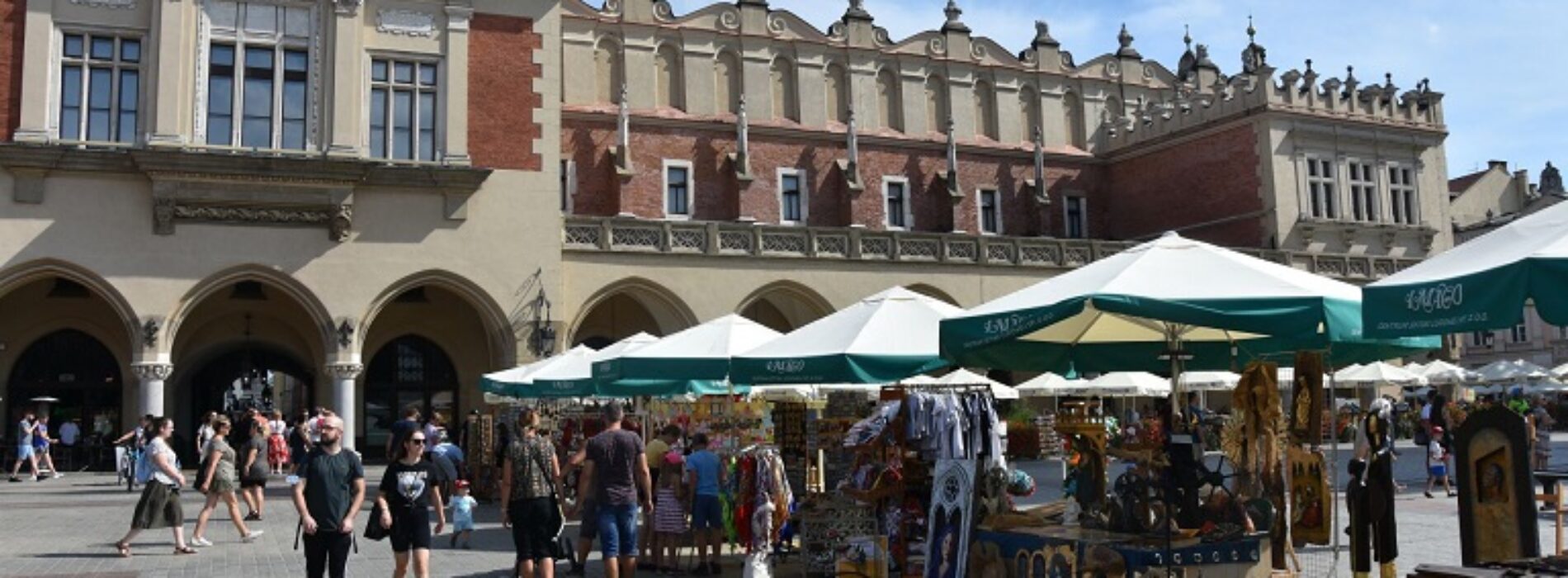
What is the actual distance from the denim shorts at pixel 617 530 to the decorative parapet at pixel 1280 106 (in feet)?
99.0

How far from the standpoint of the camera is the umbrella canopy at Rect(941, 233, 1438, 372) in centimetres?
757

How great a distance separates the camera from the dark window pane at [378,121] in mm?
25688

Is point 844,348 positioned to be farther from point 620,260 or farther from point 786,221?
point 786,221

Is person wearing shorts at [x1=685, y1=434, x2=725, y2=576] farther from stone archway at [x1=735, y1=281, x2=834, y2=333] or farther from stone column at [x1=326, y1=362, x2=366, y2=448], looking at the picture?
stone archway at [x1=735, y1=281, x2=834, y2=333]

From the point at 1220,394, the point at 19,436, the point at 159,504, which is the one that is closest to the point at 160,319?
the point at 19,436

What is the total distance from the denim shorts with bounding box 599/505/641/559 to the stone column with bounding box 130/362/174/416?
16858mm

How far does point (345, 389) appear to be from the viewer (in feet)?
82.9

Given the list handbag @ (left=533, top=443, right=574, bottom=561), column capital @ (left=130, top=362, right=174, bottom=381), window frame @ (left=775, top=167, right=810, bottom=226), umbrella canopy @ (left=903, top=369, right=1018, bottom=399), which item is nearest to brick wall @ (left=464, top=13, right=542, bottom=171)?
column capital @ (left=130, top=362, right=174, bottom=381)

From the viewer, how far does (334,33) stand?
25.4 metres

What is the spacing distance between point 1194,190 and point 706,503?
2948 cm

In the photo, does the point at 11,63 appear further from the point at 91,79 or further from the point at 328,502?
the point at 328,502

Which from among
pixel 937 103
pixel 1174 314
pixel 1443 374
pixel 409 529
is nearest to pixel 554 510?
pixel 409 529

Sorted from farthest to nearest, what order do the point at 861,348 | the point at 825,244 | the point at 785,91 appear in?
1. the point at 785,91
2. the point at 825,244
3. the point at 861,348

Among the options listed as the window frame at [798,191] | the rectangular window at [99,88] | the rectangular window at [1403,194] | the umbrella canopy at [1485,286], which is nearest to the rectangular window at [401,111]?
the rectangular window at [99,88]
